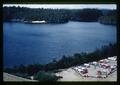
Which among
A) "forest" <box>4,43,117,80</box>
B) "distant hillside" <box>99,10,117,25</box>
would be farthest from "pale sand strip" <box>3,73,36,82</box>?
"distant hillside" <box>99,10,117,25</box>

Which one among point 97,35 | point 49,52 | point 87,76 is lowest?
point 87,76

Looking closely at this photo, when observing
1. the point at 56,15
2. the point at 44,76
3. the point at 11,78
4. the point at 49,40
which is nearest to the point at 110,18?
the point at 56,15

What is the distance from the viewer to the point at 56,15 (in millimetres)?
2348

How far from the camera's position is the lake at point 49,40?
2311 mm

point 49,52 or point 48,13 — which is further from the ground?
point 48,13

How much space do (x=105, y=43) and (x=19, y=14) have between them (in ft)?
2.84

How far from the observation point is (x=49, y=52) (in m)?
2.32

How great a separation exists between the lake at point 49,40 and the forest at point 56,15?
0.05 m

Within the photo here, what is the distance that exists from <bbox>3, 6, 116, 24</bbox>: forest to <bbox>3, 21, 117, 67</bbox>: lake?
2.0 inches

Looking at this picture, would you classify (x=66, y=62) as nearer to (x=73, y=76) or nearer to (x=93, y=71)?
(x=73, y=76)

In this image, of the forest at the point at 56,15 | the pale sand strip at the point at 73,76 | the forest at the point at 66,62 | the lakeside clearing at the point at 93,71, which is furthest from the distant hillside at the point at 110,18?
the pale sand strip at the point at 73,76

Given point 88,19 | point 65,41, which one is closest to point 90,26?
point 88,19

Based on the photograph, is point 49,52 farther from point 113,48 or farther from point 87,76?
point 113,48

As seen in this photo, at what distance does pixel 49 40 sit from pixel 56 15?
0.82 feet
